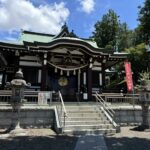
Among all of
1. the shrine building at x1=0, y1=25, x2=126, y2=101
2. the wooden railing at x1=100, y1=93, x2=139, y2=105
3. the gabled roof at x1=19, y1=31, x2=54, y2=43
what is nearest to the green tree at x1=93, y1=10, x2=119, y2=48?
the gabled roof at x1=19, y1=31, x2=54, y2=43

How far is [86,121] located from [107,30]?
35.0m

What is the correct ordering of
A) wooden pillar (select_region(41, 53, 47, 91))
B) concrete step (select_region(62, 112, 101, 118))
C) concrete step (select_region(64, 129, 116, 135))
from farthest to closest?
wooden pillar (select_region(41, 53, 47, 91)) → concrete step (select_region(62, 112, 101, 118)) → concrete step (select_region(64, 129, 116, 135))

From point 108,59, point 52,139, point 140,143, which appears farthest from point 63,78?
point 140,143

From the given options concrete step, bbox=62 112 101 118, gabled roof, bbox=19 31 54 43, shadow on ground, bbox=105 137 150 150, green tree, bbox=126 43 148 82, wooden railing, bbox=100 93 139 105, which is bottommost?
shadow on ground, bbox=105 137 150 150

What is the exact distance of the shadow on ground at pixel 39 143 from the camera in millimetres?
9492

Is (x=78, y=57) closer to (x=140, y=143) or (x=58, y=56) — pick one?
Answer: (x=58, y=56)

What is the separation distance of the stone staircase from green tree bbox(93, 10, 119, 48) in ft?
101

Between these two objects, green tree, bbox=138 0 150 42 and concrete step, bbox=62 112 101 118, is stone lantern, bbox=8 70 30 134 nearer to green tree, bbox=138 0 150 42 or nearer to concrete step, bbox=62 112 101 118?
concrete step, bbox=62 112 101 118

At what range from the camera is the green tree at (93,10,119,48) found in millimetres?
46250

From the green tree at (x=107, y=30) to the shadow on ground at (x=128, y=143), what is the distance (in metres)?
35.3

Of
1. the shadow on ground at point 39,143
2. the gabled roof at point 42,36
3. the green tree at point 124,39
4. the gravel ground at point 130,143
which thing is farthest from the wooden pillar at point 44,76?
the green tree at point 124,39

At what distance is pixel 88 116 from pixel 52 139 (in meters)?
4.15

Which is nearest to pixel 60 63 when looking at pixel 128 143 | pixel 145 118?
pixel 145 118

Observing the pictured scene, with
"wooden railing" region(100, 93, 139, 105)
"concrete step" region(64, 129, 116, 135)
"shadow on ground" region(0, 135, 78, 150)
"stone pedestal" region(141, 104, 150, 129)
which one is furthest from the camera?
"wooden railing" region(100, 93, 139, 105)
